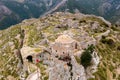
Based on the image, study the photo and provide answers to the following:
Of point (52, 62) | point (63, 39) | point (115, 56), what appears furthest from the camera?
point (115, 56)

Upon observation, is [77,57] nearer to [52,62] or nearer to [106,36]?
[52,62]

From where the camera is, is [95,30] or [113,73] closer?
[113,73]

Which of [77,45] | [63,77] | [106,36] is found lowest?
[63,77]

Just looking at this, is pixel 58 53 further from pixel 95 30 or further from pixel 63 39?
pixel 95 30

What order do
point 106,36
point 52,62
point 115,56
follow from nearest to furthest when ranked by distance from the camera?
point 52,62
point 115,56
point 106,36

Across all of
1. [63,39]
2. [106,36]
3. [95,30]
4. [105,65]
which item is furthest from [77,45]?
[95,30]

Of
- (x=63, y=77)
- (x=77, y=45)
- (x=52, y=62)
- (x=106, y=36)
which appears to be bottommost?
(x=63, y=77)

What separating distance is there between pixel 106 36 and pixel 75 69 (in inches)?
3058

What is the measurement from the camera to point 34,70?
116750 mm

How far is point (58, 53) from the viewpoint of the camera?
11500cm

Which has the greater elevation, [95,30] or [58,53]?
[95,30]

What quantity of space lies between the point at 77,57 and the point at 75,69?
8927 millimetres

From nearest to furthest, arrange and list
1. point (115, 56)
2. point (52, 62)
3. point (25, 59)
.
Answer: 1. point (52, 62)
2. point (25, 59)
3. point (115, 56)

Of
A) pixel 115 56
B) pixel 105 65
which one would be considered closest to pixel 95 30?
pixel 115 56
